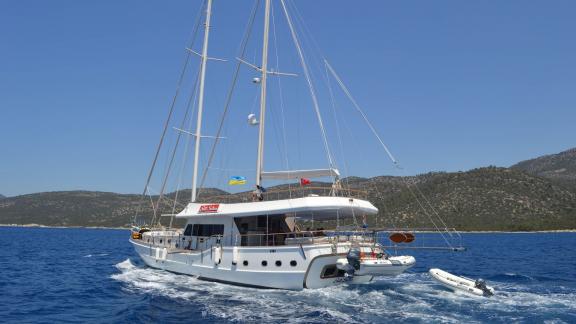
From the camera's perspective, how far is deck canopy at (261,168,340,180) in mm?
24078

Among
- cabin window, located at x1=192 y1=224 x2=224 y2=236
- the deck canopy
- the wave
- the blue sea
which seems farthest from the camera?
cabin window, located at x1=192 y1=224 x2=224 y2=236

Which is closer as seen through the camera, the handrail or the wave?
the wave

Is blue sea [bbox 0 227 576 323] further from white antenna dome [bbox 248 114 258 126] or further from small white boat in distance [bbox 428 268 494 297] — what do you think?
white antenna dome [bbox 248 114 258 126]

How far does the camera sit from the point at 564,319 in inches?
645

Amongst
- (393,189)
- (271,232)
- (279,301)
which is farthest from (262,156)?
Result: (393,189)

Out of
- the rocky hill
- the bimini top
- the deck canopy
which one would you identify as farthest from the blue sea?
the rocky hill

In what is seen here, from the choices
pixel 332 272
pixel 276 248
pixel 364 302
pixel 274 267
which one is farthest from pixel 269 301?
pixel 364 302

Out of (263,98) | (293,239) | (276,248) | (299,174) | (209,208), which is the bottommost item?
(276,248)

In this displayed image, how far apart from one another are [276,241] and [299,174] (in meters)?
3.57

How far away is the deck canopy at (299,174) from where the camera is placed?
24078 mm

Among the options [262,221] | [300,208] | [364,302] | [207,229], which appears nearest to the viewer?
[364,302]

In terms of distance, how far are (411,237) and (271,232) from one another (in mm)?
6982

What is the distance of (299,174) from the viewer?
24812mm

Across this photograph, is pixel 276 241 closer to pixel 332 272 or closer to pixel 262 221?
pixel 262 221
